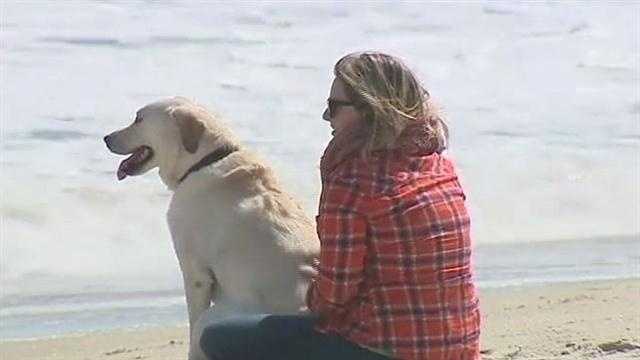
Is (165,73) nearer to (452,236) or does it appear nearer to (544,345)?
(544,345)

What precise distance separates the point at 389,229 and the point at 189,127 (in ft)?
3.64

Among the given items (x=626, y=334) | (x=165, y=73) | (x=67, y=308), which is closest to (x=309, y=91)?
(x=165, y=73)

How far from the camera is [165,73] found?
13.3 meters

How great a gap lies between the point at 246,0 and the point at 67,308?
11989 mm

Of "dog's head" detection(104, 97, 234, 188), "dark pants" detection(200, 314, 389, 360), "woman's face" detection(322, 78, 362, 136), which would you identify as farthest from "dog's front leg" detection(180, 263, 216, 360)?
"woman's face" detection(322, 78, 362, 136)

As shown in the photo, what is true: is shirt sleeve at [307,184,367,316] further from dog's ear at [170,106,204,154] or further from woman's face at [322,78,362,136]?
dog's ear at [170,106,204,154]

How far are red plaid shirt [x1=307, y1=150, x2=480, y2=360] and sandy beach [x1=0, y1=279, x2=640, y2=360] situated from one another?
185 centimetres

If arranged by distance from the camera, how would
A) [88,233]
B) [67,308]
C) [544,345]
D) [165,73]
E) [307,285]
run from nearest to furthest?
[307,285], [544,345], [67,308], [88,233], [165,73]

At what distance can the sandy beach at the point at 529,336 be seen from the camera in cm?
585

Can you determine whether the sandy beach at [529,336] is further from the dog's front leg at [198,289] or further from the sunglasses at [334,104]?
the sunglasses at [334,104]

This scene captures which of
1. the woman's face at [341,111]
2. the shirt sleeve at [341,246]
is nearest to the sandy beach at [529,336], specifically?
the shirt sleeve at [341,246]

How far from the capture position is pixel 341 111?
388cm

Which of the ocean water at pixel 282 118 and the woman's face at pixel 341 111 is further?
the ocean water at pixel 282 118

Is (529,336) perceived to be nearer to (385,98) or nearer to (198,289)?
(198,289)
